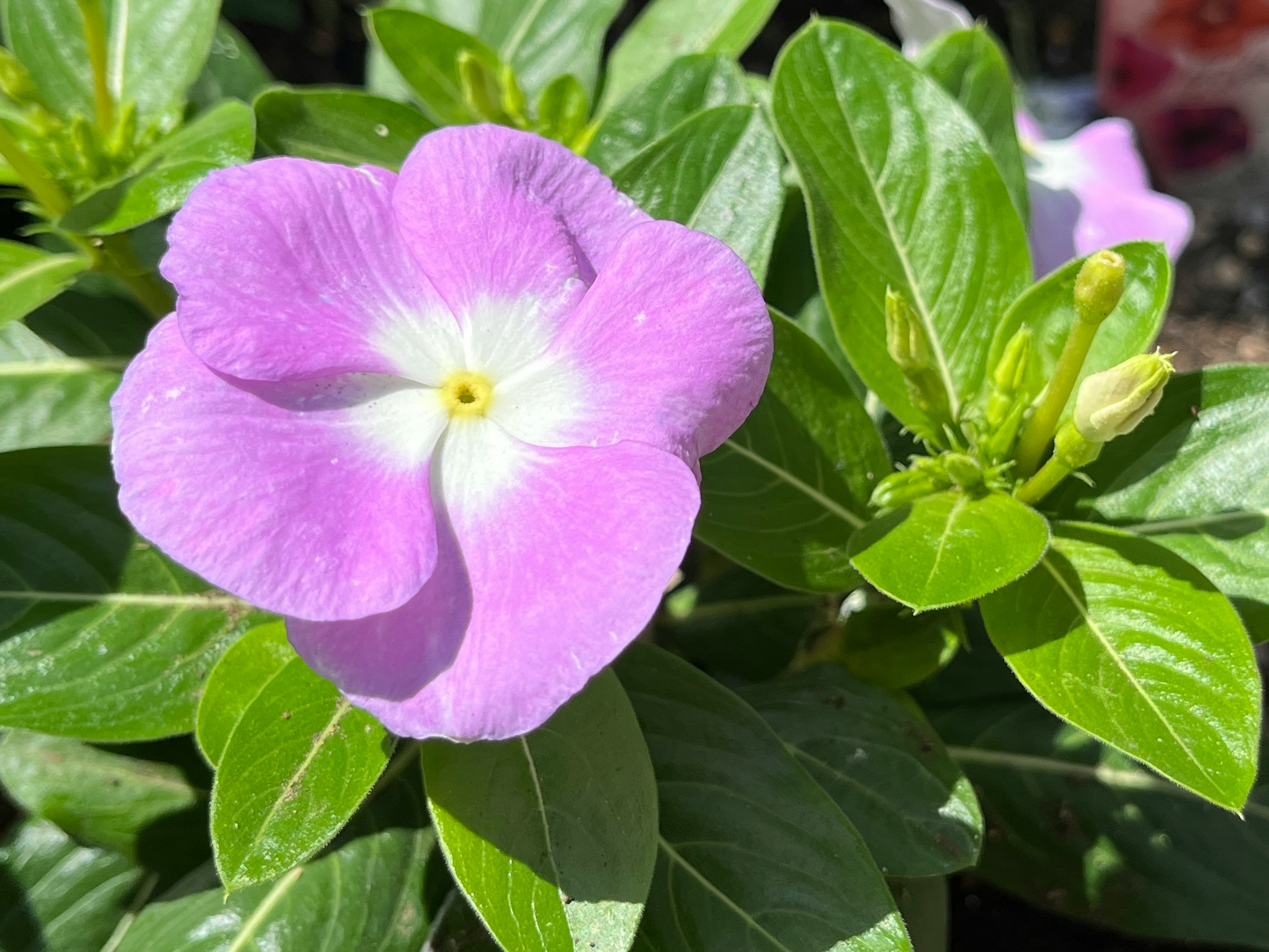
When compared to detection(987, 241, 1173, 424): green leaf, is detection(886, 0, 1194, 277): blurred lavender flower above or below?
below

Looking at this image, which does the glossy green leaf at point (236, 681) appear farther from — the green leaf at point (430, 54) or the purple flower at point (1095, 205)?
the purple flower at point (1095, 205)

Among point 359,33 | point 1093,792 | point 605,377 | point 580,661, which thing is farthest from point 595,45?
point 359,33

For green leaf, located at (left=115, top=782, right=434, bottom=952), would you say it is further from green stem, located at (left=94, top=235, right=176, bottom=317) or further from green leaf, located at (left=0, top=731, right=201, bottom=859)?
green stem, located at (left=94, top=235, right=176, bottom=317)

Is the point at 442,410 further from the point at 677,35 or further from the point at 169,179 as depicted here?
the point at 677,35

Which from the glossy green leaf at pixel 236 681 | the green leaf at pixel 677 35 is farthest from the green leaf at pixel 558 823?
the green leaf at pixel 677 35

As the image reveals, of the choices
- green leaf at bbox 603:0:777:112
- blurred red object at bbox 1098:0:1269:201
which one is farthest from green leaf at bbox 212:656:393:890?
blurred red object at bbox 1098:0:1269:201

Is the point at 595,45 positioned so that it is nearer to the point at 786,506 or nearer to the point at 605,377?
the point at 786,506

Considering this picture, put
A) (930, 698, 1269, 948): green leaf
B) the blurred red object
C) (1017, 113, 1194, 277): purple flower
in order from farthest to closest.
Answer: the blurred red object
(1017, 113, 1194, 277): purple flower
(930, 698, 1269, 948): green leaf

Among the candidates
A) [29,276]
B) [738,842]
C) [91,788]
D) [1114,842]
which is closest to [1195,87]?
[1114,842]

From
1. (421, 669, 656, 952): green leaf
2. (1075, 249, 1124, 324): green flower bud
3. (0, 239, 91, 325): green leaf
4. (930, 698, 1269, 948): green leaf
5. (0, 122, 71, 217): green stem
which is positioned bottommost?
(930, 698, 1269, 948): green leaf
